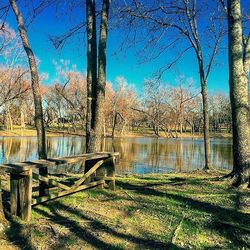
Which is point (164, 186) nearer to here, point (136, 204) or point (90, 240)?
point (136, 204)

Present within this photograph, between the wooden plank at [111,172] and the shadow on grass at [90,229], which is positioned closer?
the shadow on grass at [90,229]

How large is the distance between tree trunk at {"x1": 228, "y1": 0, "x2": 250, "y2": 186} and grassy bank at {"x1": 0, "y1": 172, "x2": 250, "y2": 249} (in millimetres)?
652

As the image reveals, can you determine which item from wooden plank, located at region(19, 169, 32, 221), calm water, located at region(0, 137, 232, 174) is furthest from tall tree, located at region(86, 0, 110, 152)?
calm water, located at region(0, 137, 232, 174)

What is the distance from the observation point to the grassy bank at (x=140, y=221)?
4082 mm

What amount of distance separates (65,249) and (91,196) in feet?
7.75

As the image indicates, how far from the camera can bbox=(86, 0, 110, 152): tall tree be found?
24.5 feet

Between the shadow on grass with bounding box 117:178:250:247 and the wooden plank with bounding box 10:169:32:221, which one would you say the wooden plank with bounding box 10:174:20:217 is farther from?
the shadow on grass with bounding box 117:178:250:247

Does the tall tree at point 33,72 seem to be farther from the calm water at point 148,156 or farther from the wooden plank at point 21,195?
the calm water at point 148,156

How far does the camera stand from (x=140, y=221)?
190 inches

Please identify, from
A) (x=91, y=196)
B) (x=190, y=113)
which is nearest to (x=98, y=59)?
(x=91, y=196)

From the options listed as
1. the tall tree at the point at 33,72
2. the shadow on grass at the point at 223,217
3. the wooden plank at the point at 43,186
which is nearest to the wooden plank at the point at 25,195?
the wooden plank at the point at 43,186

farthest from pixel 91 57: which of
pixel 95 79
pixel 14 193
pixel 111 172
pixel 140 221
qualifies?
pixel 140 221

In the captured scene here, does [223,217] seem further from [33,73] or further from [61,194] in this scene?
[33,73]

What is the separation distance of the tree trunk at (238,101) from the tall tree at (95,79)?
3.14 m
